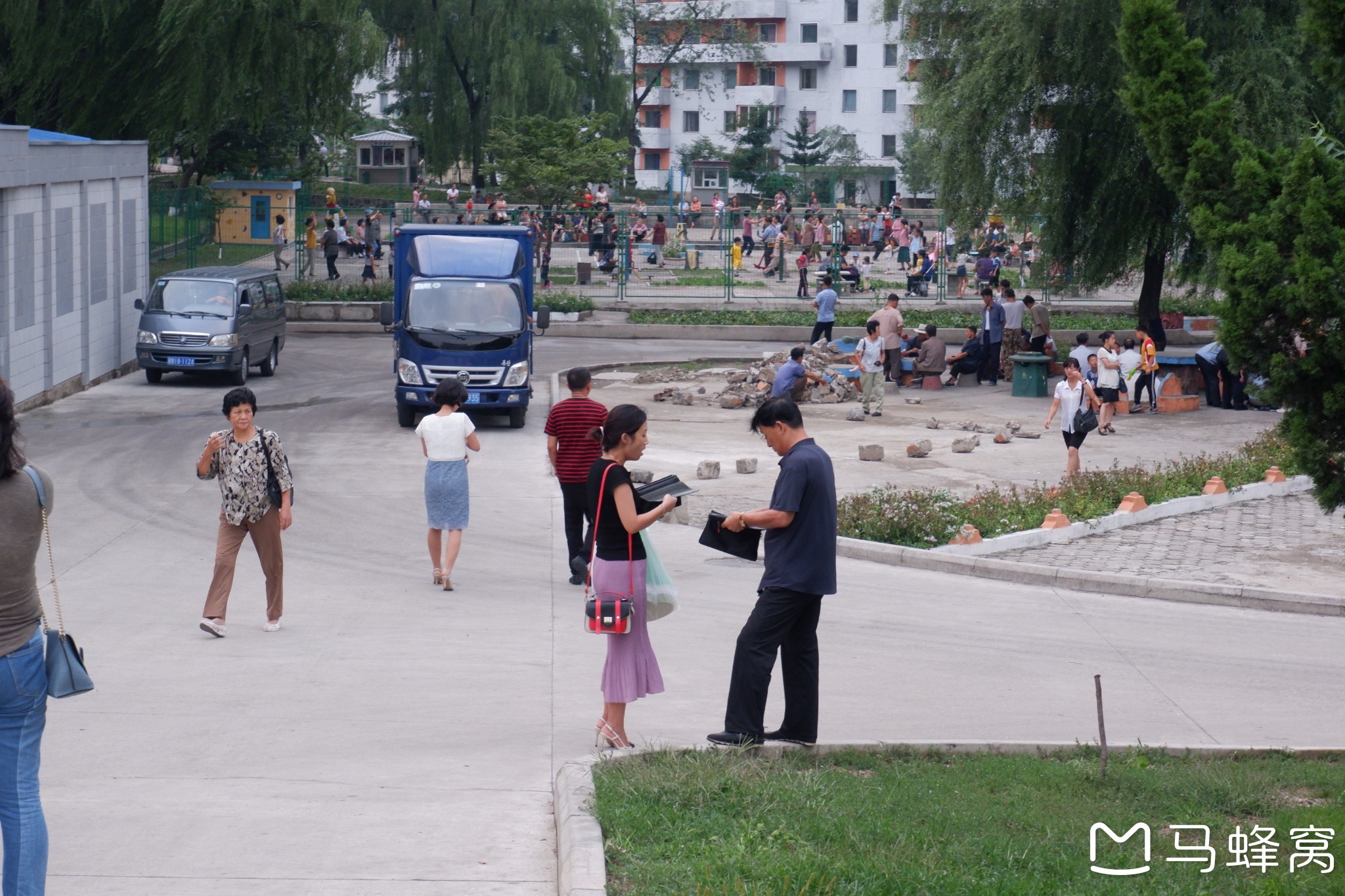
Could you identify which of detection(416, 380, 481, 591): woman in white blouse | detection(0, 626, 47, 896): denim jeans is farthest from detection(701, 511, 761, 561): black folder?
detection(416, 380, 481, 591): woman in white blouse

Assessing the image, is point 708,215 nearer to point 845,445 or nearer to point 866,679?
point 845,445

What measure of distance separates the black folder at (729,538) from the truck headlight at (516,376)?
14.4 metres

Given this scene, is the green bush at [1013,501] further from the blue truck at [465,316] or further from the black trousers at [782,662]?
the blue truck at [465,316]

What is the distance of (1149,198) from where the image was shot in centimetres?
2778

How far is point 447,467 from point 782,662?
5.01 m

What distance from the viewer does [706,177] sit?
75.2 m

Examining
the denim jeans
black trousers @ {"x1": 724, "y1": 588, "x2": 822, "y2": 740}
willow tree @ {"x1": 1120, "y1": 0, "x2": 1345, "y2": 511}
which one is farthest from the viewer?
Result: black trousers @ {"x1": 724, "y1": 588, "x2": 822, "y2": 740}

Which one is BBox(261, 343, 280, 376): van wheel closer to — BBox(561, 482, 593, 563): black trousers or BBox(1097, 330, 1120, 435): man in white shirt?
BBox(1097, 330, 1120, 435): man in white shirt

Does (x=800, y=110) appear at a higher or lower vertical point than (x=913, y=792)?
higher

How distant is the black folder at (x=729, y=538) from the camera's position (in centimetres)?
739

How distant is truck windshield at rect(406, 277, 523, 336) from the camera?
71.9ft

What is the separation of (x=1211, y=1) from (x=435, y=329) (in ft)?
49.8

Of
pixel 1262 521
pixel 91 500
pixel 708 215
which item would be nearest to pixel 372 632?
pixel 91 500

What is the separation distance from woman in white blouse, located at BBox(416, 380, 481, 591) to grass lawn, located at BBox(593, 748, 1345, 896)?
16.5ft
